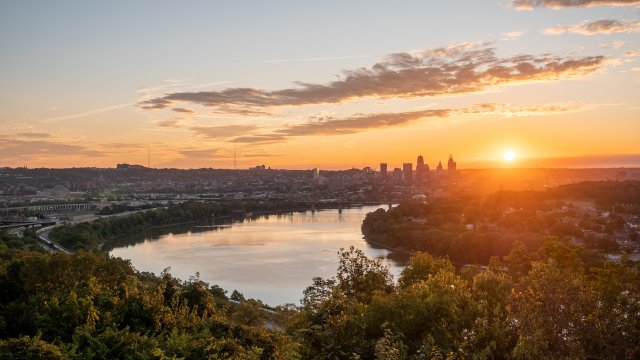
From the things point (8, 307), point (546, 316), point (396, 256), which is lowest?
point (396, 256)

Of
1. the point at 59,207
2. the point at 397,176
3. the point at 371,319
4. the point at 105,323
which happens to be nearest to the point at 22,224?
the point at 59,207

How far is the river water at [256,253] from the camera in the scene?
22156 mm

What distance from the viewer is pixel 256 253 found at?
30234 millimetres

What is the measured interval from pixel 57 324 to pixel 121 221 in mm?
40205

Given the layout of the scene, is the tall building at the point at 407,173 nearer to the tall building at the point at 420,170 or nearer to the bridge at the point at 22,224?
the tall building at the point at 420,170

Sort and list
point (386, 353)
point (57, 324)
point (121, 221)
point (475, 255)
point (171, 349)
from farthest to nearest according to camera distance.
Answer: point (121, 221) < point (475, 255) < point (57, 324) < point (171, 349) < point (386, 353)

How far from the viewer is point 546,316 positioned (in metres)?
4.90

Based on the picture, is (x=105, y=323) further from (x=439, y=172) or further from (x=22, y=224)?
(x=439, y=172)

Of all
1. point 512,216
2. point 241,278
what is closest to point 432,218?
point 512,216

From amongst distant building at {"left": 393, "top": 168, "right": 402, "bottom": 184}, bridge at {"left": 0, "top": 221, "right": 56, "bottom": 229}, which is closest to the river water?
bridge at {"left": 0, "top": 221, "right": 56, "bottom": 229}

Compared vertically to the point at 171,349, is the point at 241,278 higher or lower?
lower

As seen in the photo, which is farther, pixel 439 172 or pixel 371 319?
pixel 439 172

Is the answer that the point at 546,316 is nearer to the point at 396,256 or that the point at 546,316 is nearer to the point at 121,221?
the point at 396,256

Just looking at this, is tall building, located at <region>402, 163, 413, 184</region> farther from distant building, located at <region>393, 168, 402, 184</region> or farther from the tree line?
the tree line
